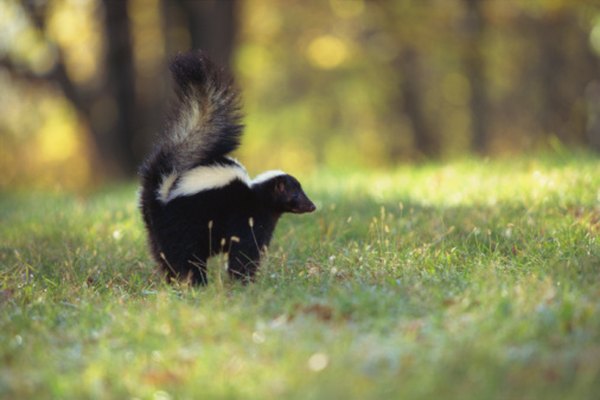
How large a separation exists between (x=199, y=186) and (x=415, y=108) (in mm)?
15289

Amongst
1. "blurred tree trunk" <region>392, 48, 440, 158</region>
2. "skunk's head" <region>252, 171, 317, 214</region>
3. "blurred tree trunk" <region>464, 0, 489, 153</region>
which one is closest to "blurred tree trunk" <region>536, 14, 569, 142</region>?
"blurred tree trunk" <region>464, 0, 489, 153</region>

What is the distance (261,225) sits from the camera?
6.59 metres

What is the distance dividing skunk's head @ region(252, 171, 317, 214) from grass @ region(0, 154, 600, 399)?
46 cm

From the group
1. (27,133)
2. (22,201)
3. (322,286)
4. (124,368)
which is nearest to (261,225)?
(322,286)

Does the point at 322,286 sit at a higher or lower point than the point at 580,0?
lower

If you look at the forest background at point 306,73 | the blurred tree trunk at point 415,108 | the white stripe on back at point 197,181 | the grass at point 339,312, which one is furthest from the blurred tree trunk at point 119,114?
the white stripe on back at point 197,181

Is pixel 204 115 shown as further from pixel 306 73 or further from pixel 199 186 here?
pixel 306 73

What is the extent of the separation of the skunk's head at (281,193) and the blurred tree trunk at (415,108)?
1397cm

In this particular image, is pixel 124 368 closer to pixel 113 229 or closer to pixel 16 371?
pixel 16 371

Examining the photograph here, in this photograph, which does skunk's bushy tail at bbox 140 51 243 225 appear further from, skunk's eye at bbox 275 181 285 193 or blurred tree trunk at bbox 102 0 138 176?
blurred tree trunk at bbox 102 0 138 176

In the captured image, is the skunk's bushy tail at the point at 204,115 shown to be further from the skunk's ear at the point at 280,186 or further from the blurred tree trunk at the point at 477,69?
the blurred tree trunk at the point at 477,69

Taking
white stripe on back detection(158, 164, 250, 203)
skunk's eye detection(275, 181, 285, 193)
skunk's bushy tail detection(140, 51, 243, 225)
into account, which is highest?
skunk's bushy tail detection(140, 51, 243, 225)

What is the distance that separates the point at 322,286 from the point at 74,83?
13050mm

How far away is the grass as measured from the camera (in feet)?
13.2
